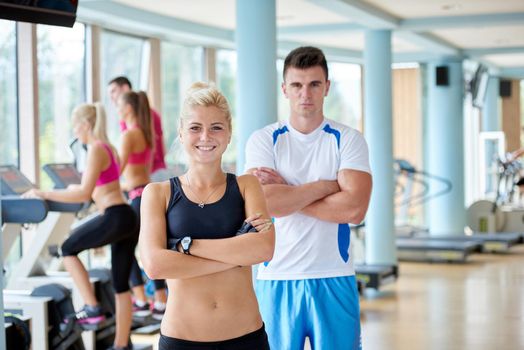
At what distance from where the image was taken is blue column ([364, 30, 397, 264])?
9266 mm

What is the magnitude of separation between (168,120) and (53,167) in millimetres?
4711

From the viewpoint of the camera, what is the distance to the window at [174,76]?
10.6 metres

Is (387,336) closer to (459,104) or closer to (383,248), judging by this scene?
(383,248)

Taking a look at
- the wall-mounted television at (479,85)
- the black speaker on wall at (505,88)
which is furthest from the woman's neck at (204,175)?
the black speaker on wall at (505,88)

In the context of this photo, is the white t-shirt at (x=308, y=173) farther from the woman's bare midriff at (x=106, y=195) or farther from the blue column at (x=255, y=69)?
the blue column at (x=255, y=69)

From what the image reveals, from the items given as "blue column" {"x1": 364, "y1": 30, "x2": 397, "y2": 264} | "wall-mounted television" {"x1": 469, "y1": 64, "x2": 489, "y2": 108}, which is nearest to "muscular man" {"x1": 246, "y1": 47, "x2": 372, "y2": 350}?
"blue column" {"x1": 364, "y1": 30, "x2": 397, "y2": 264}

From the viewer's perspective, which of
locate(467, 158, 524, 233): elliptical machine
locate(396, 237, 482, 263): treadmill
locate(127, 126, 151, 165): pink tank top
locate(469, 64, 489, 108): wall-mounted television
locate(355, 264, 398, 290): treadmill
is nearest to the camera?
locate(127, 126, 151, 165): pink tank top

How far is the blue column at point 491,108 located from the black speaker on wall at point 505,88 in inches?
14.5

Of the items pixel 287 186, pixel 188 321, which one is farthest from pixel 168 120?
pixel 188 321

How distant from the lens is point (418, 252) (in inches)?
442

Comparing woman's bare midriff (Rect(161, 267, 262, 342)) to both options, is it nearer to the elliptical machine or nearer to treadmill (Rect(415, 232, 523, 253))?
treadmill (Rect(415, 232, 523, 253))

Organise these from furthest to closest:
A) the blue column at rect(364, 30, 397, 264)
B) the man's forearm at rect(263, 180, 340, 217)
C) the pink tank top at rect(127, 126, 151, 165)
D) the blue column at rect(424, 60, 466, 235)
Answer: the blue column at rect(424, 60, 466, 235) < the blue column at rect(364, 30, 397, 264) < the pink tank top at rect(127, 126, 151, 165) < the man's forearm at rect(263, 180, 340, 217)

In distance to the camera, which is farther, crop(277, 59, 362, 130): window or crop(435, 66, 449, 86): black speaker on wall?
crop(277, 59, 362, 130): window

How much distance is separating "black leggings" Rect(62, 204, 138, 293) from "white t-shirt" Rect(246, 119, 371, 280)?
7.55 feet
